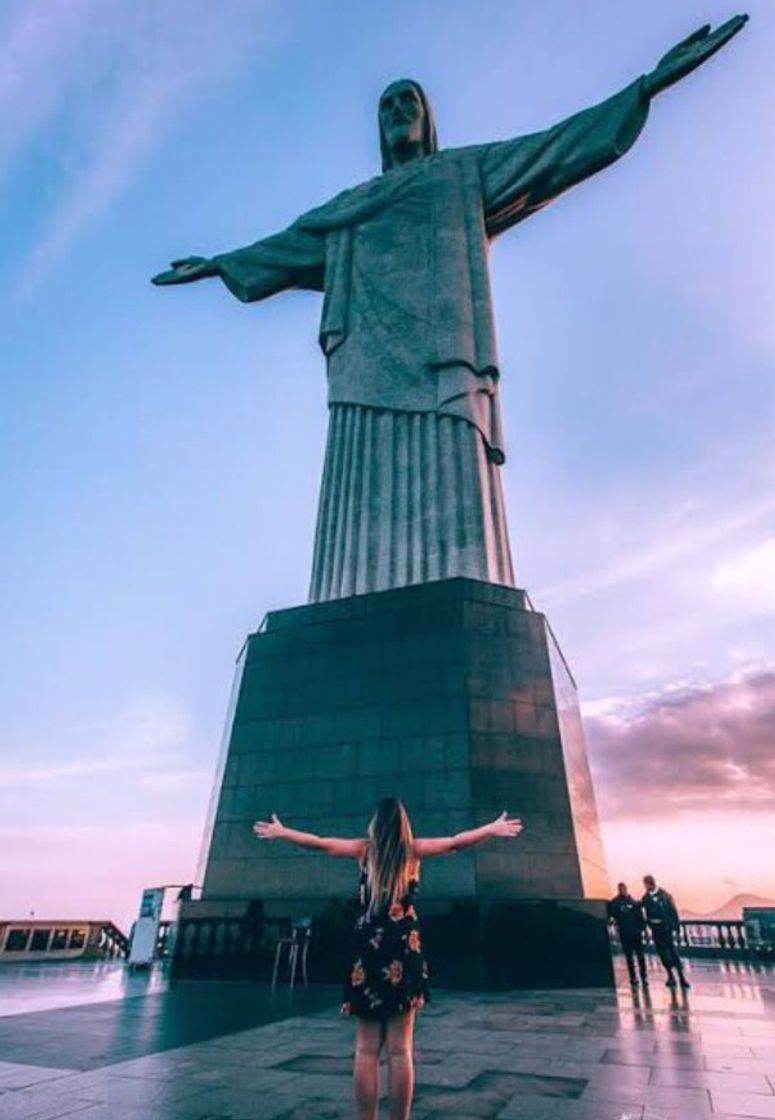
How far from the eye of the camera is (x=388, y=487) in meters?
15.5

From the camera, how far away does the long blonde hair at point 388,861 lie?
3.51m

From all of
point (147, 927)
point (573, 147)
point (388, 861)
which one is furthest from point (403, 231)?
point (388, 861)

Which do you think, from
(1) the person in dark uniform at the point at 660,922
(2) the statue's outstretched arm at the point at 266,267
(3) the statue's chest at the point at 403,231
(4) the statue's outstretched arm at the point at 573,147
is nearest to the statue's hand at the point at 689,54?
(4) the statue's outstretched arm at the point at 573,147

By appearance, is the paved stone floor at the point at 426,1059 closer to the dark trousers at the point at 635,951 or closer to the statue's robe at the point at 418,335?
the dark trousers at the point at 635,951

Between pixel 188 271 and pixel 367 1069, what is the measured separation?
66.7 feet

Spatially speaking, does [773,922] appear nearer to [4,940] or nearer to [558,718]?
[558,718]

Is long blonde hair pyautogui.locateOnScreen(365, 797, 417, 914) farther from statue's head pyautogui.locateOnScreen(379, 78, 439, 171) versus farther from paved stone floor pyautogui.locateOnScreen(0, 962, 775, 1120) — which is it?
statue's head pyautogui.locateOnScreen(379, 78, 439, 171)

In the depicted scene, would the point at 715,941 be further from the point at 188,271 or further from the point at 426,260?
the point at 188,271

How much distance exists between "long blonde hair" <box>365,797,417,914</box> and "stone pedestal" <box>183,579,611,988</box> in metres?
7.14

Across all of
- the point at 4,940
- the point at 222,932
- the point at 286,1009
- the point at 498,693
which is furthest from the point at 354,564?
the point at 4,940

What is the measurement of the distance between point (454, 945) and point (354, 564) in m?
7.55

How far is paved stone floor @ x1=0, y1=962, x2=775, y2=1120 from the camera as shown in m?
4.34

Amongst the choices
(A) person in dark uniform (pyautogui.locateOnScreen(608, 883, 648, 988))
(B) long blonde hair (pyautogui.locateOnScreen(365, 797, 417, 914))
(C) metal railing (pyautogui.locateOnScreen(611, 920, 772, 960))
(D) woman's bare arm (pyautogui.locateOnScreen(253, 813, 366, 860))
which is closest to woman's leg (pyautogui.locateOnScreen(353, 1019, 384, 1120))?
(B) long blonde hair (pyautogui.locateOnScreen(365, 797, 417, 914))

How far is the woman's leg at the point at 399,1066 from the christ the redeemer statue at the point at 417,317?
11.1 metres
